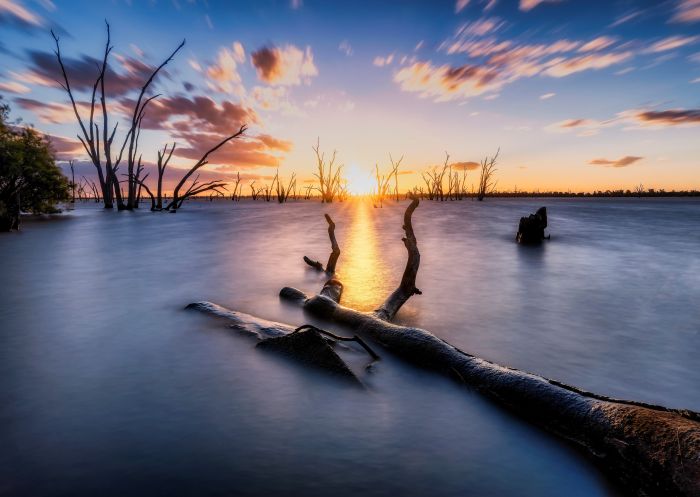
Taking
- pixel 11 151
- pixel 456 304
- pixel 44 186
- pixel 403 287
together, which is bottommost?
pixel 456 304

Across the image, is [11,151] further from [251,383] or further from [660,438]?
[660,438]

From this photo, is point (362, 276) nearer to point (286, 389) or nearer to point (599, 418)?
point (286, 389)

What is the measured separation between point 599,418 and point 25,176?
88.3 feet

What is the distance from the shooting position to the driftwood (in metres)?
1.90

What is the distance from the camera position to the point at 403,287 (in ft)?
18.5

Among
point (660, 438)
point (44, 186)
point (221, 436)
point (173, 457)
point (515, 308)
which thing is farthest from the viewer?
point (44, 186)

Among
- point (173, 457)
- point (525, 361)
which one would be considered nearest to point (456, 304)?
point (525, 361)

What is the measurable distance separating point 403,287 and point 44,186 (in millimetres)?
27550

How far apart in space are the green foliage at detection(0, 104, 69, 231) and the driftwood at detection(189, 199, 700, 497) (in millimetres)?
21139

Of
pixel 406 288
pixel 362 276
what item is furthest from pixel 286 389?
pixel 362 276

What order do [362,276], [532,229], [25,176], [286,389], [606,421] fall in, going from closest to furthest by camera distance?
[606,421] < [286,389] < [362,276] < [532,229] < [25,176]

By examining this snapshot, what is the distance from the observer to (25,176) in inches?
818

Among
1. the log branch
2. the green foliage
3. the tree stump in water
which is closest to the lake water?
the log branch

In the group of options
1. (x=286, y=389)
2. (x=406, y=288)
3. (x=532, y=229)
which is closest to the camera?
(x=286, y=389)
